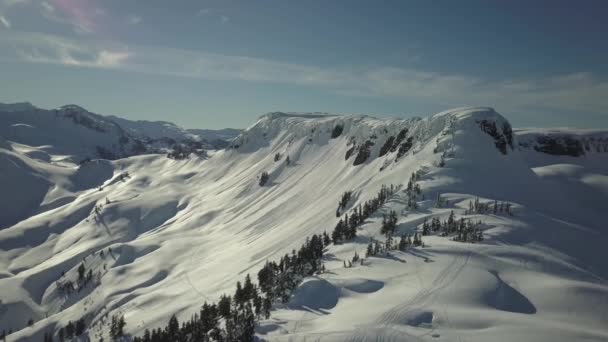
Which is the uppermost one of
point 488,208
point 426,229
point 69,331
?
point 488,208

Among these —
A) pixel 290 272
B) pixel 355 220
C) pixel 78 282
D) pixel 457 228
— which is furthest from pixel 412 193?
pixel 78 282

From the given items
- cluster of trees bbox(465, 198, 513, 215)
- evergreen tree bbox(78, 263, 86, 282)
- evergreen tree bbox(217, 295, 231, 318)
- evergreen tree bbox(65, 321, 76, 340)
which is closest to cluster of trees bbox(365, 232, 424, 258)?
cluster of trees bbox(465, 198, 513, 215)

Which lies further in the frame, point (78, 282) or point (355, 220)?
point (78, 282)

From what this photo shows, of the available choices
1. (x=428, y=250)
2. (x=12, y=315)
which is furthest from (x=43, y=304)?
(x=428, y=250)

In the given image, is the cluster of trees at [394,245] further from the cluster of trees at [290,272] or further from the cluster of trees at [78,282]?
the cluster of trees at [78,282]

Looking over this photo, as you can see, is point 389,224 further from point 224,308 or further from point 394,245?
point 224,308

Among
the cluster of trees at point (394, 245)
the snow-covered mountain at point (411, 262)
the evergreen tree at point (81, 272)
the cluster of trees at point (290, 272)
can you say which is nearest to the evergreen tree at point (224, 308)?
the cluster of trees at point (290, 272)

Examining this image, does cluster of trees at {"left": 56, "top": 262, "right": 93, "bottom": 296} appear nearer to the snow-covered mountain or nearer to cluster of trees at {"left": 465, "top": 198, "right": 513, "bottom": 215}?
the snow-covered mountain

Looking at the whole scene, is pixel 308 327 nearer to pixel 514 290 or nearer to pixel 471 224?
pixel 514 290
